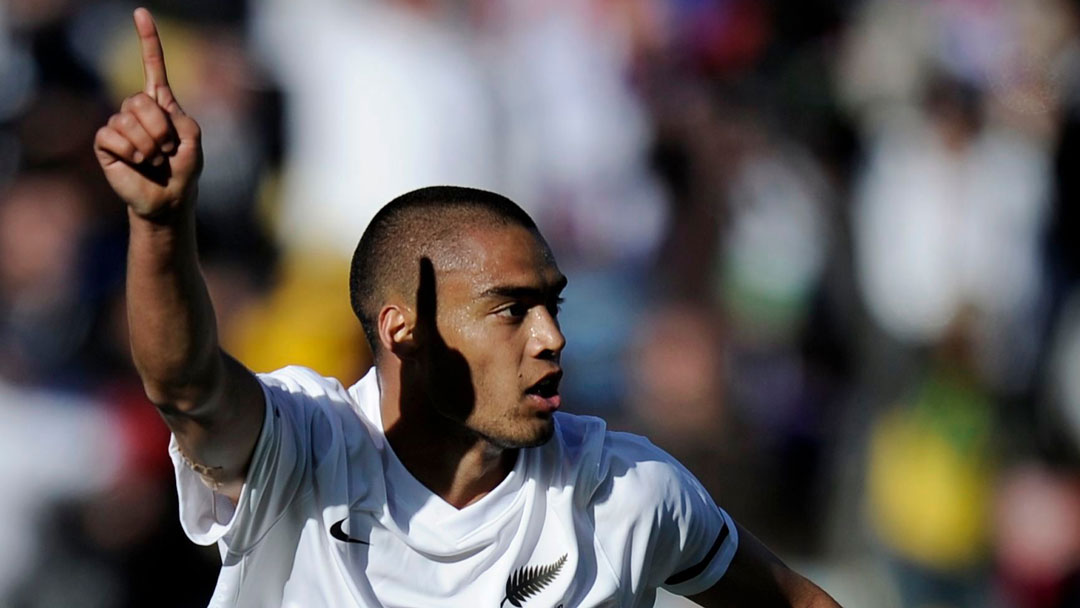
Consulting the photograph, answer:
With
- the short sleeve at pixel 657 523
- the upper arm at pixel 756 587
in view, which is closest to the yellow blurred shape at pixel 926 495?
the upper arm at pixel 756 587

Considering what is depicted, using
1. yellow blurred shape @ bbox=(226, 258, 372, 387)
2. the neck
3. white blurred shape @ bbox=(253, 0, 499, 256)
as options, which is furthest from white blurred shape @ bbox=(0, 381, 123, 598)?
the neck

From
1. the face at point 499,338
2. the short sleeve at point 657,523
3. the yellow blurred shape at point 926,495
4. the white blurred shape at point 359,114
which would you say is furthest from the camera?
the yellow blurred shape at point 926,495

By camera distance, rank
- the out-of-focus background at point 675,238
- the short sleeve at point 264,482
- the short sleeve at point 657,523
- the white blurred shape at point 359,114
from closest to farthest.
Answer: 1. the short sleeve at point 264,482
2. the short sleeve at point 657,523
3. the out-of-focus background at point 675,238
4. the white blurred shape at point 359,114

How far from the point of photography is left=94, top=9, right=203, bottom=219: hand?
3.07 metres

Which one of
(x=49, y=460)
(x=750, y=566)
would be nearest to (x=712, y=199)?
(x=49, y=460)

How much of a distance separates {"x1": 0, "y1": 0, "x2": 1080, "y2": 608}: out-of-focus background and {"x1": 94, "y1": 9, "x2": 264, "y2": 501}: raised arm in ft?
11.1

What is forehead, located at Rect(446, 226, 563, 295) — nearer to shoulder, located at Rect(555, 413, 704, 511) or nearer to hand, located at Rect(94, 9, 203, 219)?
shoulder, located at Rect(555, 413, 704, 511)

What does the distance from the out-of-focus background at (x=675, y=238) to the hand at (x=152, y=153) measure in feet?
11.7

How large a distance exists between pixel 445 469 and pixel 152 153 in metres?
1.19

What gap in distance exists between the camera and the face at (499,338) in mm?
3846

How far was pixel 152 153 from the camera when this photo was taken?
3084 millimetres

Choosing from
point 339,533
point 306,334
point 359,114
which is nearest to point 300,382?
point 339,533

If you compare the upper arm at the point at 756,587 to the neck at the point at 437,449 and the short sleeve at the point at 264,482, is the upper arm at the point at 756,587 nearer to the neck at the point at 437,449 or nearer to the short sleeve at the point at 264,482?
the neck at the point at 437,449

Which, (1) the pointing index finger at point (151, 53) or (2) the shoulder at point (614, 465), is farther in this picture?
(2) the shoulder at point (614, 465)
